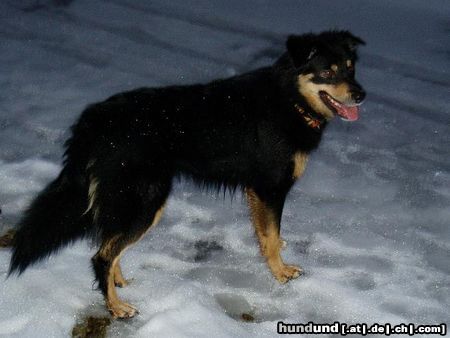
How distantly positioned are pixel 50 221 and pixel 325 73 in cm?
194

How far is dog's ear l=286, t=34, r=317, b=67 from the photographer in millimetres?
3709

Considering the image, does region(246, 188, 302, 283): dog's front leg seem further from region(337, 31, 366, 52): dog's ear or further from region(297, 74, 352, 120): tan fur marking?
region(337, 31, 366, 52): dog's ear

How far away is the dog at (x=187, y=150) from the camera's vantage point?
3.46 metres

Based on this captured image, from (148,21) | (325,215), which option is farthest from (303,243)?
(148,21)

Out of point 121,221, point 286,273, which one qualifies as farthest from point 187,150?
point 286,273

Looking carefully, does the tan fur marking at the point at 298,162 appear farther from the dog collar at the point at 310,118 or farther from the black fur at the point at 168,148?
the dog collar at the point at 310,118

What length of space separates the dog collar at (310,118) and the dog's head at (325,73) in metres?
0.05

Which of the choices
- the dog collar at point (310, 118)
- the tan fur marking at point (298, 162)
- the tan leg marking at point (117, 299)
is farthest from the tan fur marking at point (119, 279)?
the dog collar at point (310, 118)

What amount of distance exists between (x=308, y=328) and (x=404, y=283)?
33.8 inches

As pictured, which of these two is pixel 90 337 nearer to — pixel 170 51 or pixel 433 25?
pixel 170 51

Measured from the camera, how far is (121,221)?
11.5 feet

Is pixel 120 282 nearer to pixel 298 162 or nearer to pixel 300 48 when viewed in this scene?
pixel 298 162

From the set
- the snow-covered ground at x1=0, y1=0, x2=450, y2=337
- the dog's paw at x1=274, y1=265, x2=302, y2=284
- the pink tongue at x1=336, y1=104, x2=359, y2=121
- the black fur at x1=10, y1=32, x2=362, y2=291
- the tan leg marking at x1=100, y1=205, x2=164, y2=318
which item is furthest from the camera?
the dog's paw at x1=274, y1=265, x2=302, y2=284

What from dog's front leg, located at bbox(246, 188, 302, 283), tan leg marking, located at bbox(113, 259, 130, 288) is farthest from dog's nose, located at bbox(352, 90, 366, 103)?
tan leg marking, located at bbox(113, 259, 130, 288)
